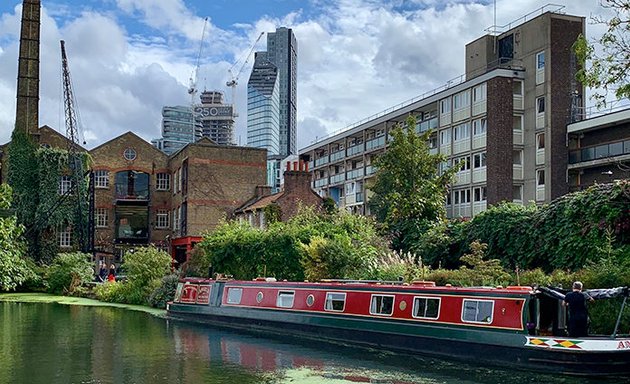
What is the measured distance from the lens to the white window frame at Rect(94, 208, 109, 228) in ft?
173

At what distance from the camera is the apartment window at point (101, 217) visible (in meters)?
52.7

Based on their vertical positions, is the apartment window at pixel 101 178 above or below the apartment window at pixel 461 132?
below

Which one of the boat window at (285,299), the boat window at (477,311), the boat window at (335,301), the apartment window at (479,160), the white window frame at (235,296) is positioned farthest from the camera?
the apartment window at (479,160)

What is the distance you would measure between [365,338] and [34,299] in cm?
2295

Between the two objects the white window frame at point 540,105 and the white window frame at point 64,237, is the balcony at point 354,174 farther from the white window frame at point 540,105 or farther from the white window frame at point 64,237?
the white window frame at point 64,237

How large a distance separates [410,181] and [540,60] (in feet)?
34.3

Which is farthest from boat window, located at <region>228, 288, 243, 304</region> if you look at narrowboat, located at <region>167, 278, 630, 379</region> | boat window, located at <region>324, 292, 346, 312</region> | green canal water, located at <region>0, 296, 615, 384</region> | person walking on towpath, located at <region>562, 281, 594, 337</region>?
person walking on towpath, located at <region>562, 281, 594, 337</region>

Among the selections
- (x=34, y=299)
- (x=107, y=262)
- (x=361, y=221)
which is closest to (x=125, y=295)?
(x=34, y=299)

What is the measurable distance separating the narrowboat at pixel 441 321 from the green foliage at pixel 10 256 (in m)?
18.9

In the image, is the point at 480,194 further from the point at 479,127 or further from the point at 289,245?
the point at 289,245

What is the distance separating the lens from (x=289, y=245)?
29.4 meters

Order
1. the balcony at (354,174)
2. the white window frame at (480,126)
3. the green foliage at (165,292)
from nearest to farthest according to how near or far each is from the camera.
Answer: the green foliage at (165,292) → the white window frame at (480,126) → the balcony at (354,174)

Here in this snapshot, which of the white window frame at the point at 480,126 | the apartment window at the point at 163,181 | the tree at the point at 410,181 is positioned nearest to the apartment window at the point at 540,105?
the white window frame at the point at 480,126

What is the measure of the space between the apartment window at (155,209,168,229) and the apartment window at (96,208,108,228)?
3498 millimetres
